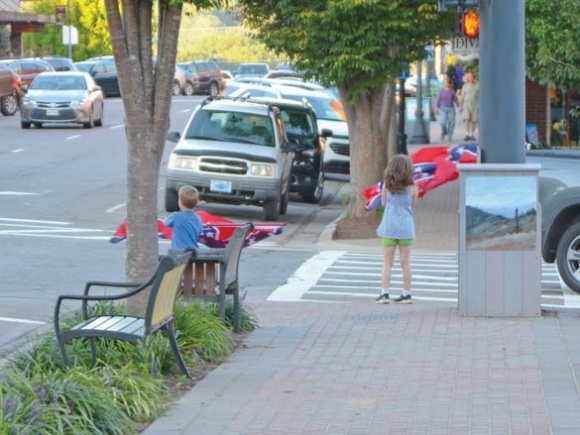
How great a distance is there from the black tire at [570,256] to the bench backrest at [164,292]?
5494 millimetres

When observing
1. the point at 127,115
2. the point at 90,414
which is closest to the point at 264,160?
the point at 127,115

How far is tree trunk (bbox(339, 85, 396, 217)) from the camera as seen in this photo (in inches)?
827

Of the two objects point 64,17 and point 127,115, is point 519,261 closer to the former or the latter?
point 127,115

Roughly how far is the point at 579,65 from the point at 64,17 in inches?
2369

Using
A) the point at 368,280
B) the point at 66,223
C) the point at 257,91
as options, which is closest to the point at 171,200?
the point at 66,223

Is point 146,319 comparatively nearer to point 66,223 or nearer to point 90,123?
point 66,223

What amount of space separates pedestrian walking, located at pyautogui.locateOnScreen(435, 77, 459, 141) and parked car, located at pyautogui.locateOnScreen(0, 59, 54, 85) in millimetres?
17000

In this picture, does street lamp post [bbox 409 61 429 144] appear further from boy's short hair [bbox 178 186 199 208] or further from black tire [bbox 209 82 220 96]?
boy's short hair [bbox 178 186 199 208]

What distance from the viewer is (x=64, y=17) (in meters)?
75.2

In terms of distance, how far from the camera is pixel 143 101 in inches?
391

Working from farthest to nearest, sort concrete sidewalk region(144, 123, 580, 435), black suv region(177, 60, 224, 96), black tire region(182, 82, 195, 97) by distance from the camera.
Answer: black suv region(177, 60, 224, 96), black tire region(182, 82, 195, 97), concrete sidewalk region(144, 123, 580, 435)

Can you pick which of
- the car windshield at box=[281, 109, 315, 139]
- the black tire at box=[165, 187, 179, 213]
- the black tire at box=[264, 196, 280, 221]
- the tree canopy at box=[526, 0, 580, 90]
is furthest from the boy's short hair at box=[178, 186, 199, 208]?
the car windshield at box=[281, 109, 315, 139]

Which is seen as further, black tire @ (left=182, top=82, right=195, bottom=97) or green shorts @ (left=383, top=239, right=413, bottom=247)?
black tire @ (left=182, top=82, right=195, bottom=97)

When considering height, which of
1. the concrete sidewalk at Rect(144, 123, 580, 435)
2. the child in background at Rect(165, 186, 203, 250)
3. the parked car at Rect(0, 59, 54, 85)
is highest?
the parked car at Rect(0, 59, 54, 85)
